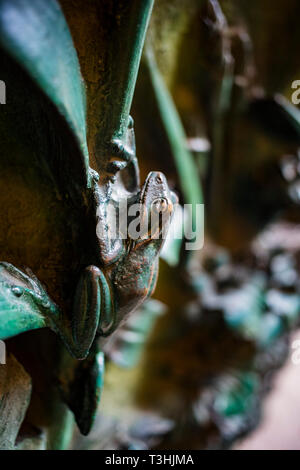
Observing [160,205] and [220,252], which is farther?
[220,252]

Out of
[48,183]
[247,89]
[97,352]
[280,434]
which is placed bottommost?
[280,434]

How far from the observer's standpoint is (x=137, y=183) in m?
0.37

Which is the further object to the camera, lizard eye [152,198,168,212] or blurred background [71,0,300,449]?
blurred background [71,0,300,449]

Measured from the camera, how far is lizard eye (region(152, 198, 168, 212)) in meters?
0.32

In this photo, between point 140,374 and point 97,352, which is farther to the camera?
point 140,374

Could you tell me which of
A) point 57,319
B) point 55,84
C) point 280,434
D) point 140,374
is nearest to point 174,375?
point 140,374

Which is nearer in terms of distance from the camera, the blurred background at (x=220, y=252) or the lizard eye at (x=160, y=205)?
the lizard eye at (x=160, y=205)

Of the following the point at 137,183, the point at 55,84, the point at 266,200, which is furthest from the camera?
the point at 266,200

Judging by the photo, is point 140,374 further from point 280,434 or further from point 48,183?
point 48,183

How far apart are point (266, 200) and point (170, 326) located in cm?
31

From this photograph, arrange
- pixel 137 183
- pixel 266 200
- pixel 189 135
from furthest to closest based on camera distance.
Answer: pixel 266 200 < pixel 189 135 < pixel 137 183

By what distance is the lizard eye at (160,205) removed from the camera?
320 mm

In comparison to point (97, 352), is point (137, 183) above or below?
above

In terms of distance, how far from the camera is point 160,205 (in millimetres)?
321
